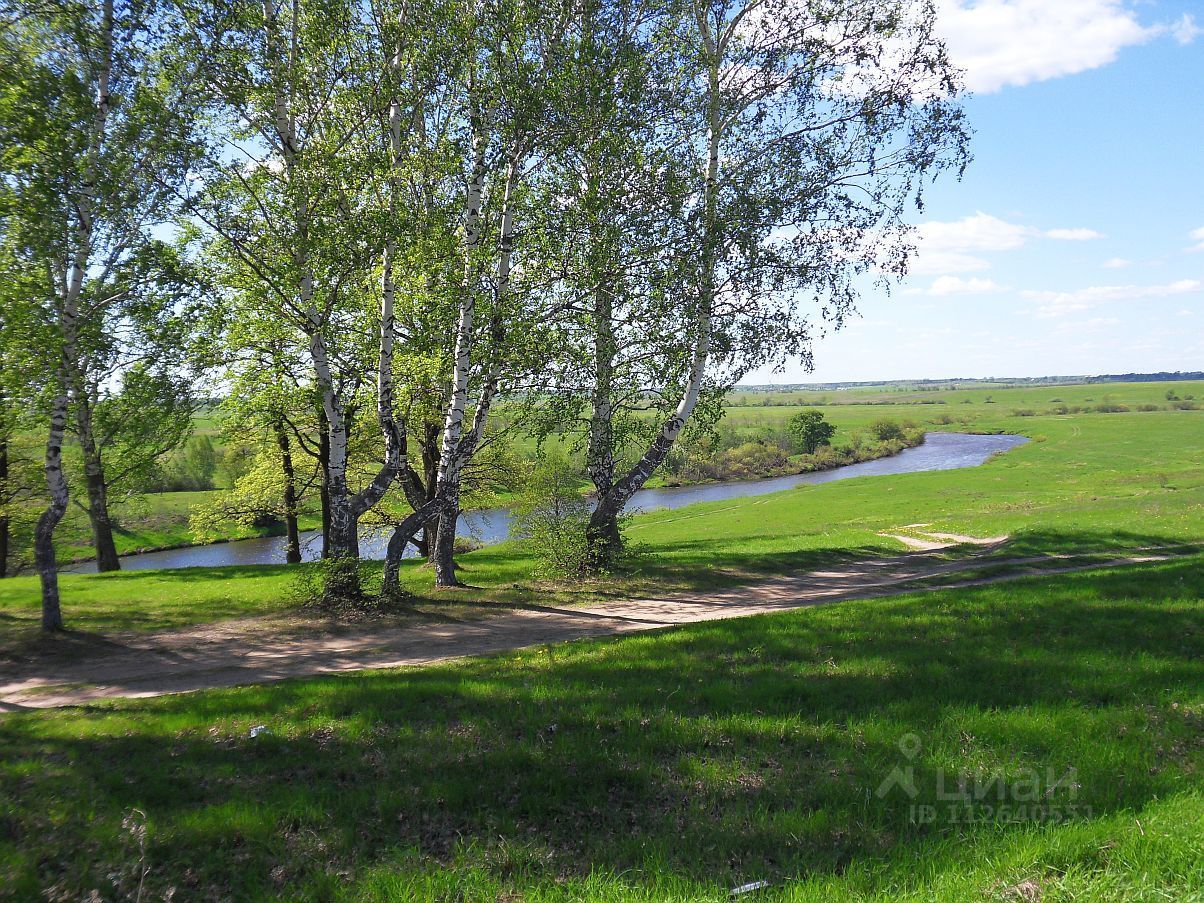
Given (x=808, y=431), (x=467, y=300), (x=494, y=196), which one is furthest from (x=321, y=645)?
(x=808, y=431)

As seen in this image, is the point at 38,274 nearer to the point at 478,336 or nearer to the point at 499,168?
the point at 478,336

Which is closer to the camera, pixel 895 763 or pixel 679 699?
pixel 895 763

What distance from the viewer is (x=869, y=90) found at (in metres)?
15.4

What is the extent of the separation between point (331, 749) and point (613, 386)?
11666 mm

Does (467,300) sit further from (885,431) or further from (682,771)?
(885,431)

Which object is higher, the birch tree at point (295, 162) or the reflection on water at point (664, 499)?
the birch tree at point (295, 162)

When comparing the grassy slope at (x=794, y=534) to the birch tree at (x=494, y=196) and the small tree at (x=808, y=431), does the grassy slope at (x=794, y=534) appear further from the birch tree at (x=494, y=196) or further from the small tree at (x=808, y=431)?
the small tree at (x=808, y=431)

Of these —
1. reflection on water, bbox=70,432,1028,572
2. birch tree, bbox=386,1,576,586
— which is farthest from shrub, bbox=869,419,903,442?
birch tree, bbox=386,1,576,586

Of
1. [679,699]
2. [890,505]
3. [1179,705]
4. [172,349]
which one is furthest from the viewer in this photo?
[890,505]

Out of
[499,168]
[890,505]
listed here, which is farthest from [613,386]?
[890,505]

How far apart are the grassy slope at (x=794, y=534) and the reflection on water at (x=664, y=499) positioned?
3544 mm

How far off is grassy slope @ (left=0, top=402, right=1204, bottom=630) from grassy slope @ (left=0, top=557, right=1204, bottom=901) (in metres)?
8.25

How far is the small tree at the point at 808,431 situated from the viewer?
9781cm

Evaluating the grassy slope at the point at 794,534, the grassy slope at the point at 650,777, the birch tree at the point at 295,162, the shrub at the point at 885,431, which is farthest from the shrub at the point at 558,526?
the shrub at the point at 885,431
